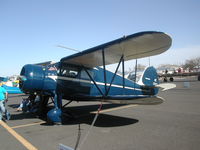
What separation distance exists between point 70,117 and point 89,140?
268 centimetres

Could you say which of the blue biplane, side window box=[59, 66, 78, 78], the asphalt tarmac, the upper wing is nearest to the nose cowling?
the blue biplane

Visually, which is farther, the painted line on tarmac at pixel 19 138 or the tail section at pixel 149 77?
the tail section at pixel 149 77

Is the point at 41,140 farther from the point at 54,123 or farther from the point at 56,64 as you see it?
the point at 56,64

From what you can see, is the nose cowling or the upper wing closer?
the upper wing

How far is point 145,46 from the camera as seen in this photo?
5.54 metres

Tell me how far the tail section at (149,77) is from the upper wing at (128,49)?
2.06 metres

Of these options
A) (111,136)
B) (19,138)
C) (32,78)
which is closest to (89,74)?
(32,78)

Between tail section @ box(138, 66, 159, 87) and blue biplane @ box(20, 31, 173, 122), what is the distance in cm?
86

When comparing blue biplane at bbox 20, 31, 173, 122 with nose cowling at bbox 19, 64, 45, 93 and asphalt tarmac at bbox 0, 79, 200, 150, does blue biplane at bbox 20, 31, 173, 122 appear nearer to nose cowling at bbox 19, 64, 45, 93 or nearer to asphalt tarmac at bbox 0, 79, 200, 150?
nose cowling at bbox 19, 64, 45, 93

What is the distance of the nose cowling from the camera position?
5805 millimetres

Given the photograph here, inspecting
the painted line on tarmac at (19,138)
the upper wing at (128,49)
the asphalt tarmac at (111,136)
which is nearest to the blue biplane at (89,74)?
the upper wing at (128,49)

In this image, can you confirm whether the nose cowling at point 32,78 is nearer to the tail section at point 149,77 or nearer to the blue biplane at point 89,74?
the blue biplane at point 89,74

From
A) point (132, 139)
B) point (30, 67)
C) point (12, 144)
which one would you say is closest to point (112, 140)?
point (132, 139)

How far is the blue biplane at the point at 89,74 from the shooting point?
5.21 metres
